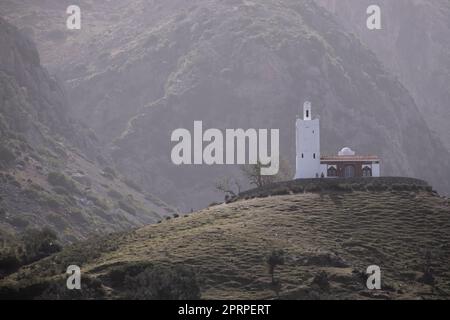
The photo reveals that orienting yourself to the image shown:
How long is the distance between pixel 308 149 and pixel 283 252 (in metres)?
26.9

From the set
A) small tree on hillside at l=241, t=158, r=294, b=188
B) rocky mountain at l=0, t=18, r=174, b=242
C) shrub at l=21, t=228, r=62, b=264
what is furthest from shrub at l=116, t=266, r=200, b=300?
rocky mountain at l=0, t=18, r=174, b=242

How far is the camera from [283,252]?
7569 cm

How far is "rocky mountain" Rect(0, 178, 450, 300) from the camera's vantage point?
6881cm

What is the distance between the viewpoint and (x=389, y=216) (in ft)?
285

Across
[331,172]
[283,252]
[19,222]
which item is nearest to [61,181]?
[19,222]

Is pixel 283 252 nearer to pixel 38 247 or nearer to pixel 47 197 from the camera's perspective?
pixel 38 247

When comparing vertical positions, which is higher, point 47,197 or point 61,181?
point 61,181

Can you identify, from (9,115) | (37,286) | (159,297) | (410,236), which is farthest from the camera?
(9,115)

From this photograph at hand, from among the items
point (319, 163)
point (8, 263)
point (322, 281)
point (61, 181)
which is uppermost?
point (61, 181)

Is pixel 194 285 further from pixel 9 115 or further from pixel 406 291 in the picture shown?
pixel 9 115

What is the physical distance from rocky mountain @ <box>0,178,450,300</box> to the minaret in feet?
15.6

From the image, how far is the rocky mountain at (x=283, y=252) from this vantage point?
226ft
